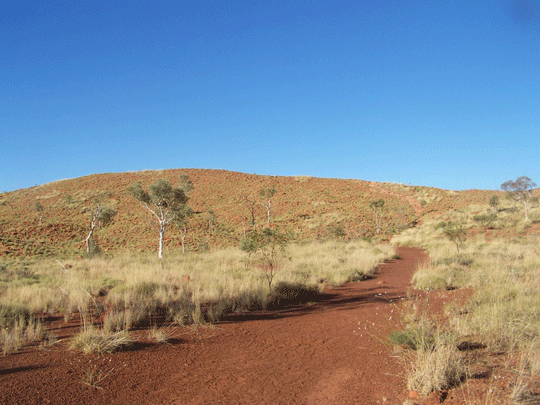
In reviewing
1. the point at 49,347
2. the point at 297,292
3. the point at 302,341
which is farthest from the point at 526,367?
the point at 49,347

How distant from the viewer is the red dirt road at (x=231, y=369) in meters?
3.95

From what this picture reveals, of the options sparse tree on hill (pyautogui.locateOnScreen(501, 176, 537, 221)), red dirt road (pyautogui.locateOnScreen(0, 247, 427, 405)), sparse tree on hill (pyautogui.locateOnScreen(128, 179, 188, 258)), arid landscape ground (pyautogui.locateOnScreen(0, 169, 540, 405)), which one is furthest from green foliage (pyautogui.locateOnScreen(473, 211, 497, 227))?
red dirt road (pyautogui.locateOnScreen(0, 247, 427, 405))

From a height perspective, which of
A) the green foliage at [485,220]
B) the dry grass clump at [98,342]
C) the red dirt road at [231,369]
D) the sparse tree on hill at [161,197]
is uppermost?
the sparse tree on hill at [161,197]

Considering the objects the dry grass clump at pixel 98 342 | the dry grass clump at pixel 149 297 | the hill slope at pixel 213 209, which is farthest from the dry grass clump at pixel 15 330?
the hill slope at pixel 213 209

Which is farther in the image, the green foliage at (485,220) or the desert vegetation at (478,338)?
the green foliage at (485,220)

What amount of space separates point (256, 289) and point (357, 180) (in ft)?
199

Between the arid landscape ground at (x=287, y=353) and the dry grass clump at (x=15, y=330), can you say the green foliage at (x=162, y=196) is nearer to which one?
the arid landscape ground at (x=287, y=353)

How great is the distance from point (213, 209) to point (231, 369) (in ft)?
158

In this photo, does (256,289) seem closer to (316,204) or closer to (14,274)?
(14,274)

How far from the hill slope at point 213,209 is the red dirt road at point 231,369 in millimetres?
22612

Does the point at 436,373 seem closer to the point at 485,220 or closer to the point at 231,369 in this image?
the point at 231,369

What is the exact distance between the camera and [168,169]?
69.8 metres

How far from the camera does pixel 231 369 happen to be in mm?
4828

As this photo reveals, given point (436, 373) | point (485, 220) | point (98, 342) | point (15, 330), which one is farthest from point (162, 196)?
point (485, 220)
